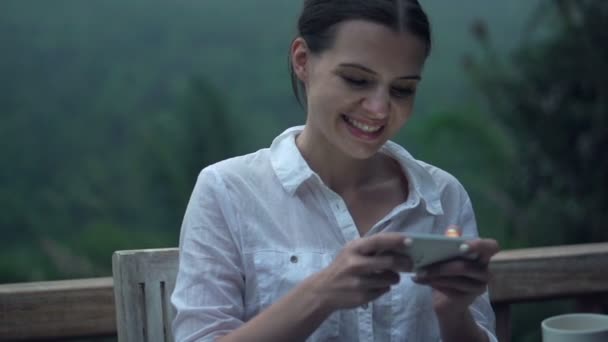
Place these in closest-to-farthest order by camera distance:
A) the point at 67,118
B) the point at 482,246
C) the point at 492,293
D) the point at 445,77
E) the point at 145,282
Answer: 1. the point at 482,246
2. the point at 145,282
3. the point at 492,293
4. the point at 67,118
5. the point at 445,77

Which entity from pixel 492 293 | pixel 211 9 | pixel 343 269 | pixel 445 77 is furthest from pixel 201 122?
pixel 343 269

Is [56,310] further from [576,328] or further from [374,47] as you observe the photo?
[576,328]

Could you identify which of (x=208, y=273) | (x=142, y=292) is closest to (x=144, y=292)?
(x=142, y=292)

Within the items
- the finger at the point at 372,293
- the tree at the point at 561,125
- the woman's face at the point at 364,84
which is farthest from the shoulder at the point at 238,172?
the tree at the point at 561,125

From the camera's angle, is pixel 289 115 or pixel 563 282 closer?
pixel 563 282

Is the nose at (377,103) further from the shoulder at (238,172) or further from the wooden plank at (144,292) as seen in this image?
the wooden plank at (144,292)

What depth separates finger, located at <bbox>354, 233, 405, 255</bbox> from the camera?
49.2 inches

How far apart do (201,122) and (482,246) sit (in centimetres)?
201

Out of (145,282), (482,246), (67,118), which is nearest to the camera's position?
(482,246)

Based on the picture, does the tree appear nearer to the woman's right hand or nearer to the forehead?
the forehead

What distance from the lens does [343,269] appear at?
1.33 meters

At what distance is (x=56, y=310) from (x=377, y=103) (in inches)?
28.7

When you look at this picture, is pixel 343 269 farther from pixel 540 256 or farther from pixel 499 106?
pixel 499 106

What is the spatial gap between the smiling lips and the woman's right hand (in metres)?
0.32
